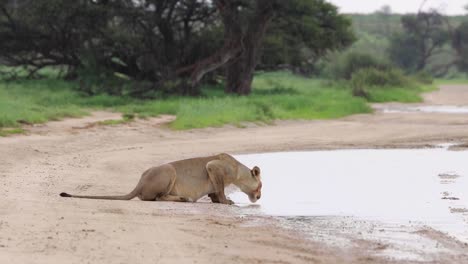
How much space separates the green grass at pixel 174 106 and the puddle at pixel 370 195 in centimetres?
526

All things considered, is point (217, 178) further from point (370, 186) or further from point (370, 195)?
point (370, 186)

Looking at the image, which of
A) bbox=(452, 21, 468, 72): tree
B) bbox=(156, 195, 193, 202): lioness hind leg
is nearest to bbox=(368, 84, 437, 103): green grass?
bbox=(156, 195, 193, 202): lioness hind leg

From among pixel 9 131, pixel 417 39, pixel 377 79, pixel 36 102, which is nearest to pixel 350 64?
pixel 377 79

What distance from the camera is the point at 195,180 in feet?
33.2

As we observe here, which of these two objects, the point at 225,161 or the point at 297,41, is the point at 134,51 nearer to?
the point at 297,41

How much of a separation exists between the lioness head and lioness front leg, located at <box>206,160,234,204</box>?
258mm

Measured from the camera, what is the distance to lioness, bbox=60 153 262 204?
9.78 metres

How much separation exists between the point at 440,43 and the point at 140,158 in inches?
2418

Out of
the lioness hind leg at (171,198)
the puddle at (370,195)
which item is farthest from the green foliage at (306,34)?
the lioness hind leg at (171,198)

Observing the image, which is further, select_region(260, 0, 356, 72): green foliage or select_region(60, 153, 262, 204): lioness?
select_region(260, 0, 356, 72): green foliage

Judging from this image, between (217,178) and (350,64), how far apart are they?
43488 mm

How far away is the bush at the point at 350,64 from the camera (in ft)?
171

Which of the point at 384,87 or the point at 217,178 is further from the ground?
the point at 217,178

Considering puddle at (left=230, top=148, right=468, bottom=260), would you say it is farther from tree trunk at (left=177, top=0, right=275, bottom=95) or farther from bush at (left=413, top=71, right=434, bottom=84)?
bush at (left=413, top=71, right=434, bottom=84)
